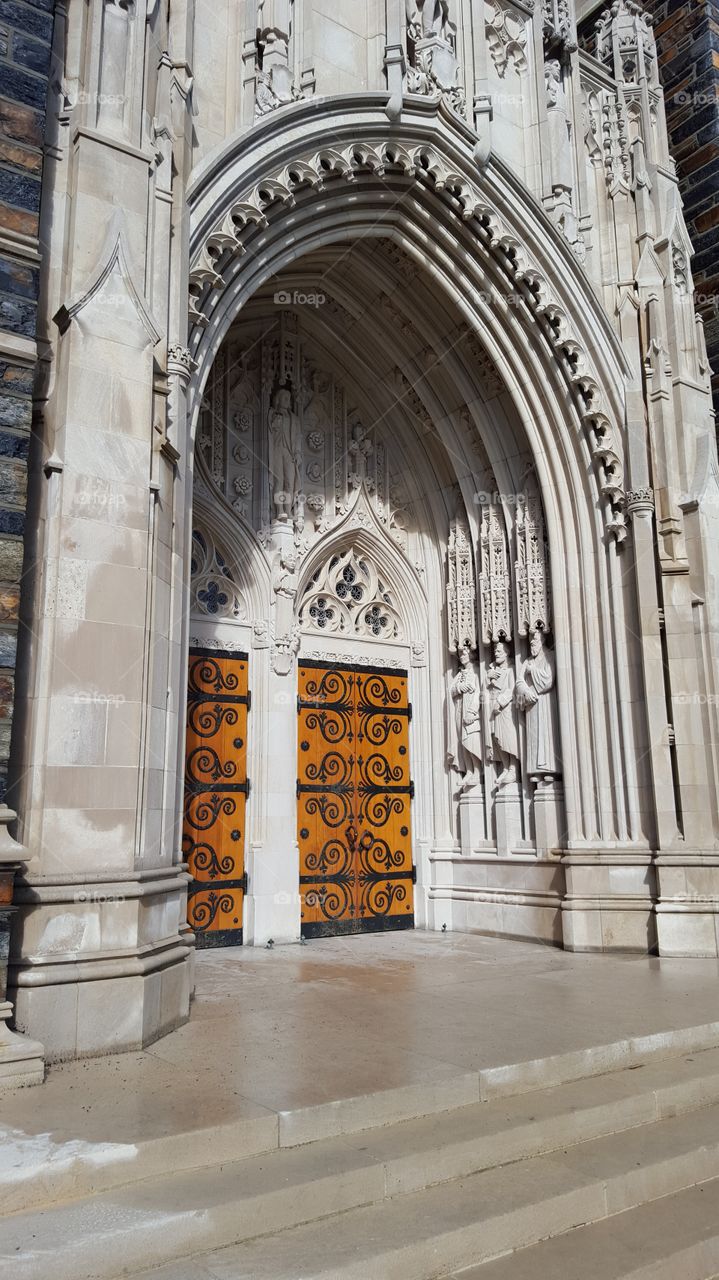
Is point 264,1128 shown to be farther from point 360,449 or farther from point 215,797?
point 360,449

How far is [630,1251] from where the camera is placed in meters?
3.06

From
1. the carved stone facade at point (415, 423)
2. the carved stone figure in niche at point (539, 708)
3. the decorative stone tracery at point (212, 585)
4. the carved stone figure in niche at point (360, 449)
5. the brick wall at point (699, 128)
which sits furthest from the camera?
the brick wall at point (699, 128)

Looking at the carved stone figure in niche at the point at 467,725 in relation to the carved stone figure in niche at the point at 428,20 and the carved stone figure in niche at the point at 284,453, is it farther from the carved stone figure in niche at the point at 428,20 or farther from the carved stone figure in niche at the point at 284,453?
the carved stone figure in niche at the point at 428,20

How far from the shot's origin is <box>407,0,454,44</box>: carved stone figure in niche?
8203mm

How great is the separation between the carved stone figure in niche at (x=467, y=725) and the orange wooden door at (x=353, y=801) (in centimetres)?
57

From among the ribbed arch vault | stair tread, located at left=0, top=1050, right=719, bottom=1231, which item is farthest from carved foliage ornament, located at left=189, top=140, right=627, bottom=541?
stair tread, located at left=0, top=1050, right=719, bottom=1231

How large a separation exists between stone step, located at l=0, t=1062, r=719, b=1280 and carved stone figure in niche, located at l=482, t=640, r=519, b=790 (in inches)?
203

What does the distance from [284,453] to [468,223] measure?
2.65m

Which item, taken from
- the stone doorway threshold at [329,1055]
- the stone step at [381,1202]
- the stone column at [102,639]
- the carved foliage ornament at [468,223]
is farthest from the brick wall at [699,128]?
the stone step at [381,1202]

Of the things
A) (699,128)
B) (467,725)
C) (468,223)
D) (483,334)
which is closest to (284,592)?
(467,725)

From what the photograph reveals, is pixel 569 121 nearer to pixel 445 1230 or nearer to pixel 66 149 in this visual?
pixel 66 149

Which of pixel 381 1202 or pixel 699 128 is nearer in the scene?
pixel 381 1202

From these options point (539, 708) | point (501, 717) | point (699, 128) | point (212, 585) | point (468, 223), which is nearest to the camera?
point (468, 223)

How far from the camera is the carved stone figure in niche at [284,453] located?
9.11 meters
